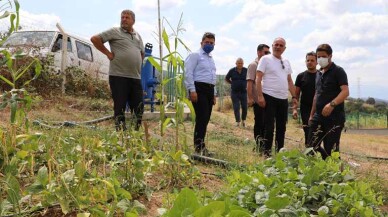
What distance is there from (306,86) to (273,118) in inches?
32.4

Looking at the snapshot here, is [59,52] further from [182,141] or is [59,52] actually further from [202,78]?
[182,141]

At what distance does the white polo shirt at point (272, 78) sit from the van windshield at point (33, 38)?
5.63 metres

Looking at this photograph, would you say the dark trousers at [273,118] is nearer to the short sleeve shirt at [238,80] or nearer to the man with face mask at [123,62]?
the man with face mask at [123,62]

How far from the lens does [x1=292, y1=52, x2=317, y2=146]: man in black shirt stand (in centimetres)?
492

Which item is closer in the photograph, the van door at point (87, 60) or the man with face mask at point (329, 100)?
the man with face mask at point (329, 100)

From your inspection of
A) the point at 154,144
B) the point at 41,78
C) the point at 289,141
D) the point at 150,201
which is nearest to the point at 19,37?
the point at 41,78

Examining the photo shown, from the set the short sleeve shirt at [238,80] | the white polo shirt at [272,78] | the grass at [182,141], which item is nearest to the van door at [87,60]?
the grass at [182,141]

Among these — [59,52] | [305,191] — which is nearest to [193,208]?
[305,191]

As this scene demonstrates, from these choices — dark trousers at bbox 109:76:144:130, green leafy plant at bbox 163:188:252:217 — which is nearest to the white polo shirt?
dark trousers at bbox 109:76:144:130

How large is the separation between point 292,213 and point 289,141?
5.97 metres

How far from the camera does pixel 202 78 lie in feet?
14.1

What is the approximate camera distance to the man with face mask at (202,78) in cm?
429

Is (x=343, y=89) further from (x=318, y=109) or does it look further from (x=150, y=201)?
(x=150, y=201)

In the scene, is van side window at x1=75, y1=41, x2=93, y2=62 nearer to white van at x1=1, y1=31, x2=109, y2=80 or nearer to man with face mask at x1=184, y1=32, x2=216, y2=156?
white van at x1=1, y1=31, x2=109, y2=80
